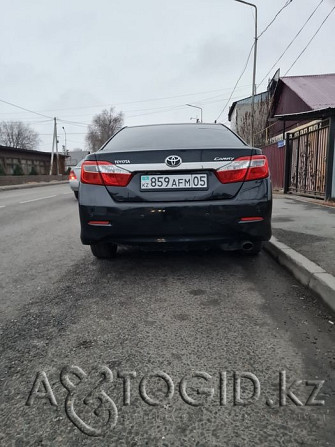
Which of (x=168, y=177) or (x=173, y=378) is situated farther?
(x=168, y=177)

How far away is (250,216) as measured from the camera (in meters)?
2.92

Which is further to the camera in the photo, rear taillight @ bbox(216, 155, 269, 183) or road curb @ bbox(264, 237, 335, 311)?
rear taillight @ bbox(216, 155, 269, 183)

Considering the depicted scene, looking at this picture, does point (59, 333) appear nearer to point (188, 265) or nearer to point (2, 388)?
point (2, 388)

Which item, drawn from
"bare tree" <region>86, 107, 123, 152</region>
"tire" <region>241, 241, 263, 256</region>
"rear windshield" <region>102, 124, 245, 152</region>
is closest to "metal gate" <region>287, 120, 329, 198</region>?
"tire" <region>241, 241, 263, 256</region>

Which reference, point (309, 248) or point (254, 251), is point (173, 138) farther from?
point (309, 248)

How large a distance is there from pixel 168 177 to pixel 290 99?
20.1m

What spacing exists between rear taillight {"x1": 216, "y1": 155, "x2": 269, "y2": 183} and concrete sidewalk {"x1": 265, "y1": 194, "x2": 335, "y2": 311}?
0.98 m

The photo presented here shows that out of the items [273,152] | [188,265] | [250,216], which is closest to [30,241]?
[188,265]

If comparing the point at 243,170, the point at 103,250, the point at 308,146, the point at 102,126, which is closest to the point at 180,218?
the point at 243,170

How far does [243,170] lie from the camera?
115 inches

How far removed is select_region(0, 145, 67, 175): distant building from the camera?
3559 centimetres

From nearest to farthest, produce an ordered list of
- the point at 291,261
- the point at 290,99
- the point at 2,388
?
the point at 2,388 → the point at 291,261 → the point at 290,99

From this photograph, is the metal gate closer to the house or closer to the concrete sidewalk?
the house

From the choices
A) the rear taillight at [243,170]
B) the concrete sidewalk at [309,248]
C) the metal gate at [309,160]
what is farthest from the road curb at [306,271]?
the metal gate at [309,160]
